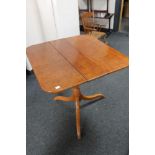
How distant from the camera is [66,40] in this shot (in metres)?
1.66

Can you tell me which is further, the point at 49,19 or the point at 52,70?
the point at 49,19

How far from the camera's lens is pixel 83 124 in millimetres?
1618

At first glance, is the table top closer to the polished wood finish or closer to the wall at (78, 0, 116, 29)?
the polished wood finish

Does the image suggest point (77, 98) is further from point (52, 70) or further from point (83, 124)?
point (52, 70)

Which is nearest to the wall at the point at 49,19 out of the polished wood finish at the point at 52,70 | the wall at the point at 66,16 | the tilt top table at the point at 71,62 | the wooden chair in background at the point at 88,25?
the wall at the point at 66,16

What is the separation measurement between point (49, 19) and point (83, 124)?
60.7 inches

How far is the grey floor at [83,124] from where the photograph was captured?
1.40 meters

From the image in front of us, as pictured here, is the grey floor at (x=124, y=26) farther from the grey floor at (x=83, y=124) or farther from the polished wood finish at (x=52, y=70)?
the polished wood finish at (x=52, y=70)

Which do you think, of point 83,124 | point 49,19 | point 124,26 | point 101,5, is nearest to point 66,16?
point 49,19

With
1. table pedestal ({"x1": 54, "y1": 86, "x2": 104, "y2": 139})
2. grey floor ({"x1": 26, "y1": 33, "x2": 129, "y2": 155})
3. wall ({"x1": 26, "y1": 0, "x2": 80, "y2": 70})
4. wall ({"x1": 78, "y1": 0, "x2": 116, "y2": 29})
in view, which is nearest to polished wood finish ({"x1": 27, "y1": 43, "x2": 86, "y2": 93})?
table pedestal ({"x1": 54, "y1": 86, "x2": 104, "y2": 139})
